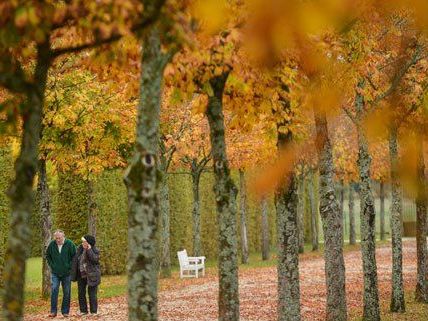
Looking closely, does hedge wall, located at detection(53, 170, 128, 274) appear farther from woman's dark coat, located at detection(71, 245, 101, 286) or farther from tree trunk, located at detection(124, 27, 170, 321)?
tree trunk, located at detection(124, 27, 170, 321)


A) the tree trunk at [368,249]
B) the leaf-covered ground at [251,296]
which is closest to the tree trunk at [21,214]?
the tree trunk at [368,249]

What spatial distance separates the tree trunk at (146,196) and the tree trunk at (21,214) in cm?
90

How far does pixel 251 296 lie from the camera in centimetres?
1973

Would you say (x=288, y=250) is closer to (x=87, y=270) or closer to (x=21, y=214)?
(x=21, y=214)

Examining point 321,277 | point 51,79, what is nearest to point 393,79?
point 51,79

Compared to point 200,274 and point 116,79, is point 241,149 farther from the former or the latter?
point 116,79

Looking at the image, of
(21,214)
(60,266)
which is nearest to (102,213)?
(60,266)

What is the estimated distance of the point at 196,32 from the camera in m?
7.00

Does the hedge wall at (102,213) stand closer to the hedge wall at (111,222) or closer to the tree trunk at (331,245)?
the hedge wall at (111,222)

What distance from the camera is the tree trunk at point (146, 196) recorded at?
6.31 m

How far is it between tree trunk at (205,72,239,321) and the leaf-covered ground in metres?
6.07

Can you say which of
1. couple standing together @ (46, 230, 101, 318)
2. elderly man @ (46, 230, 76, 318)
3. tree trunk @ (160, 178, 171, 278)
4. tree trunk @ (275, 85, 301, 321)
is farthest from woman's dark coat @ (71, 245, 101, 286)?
tree trunk @ (160, 178, 171, 278)

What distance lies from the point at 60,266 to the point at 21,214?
1082 centimetres

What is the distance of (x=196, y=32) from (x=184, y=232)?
27.7 meters
